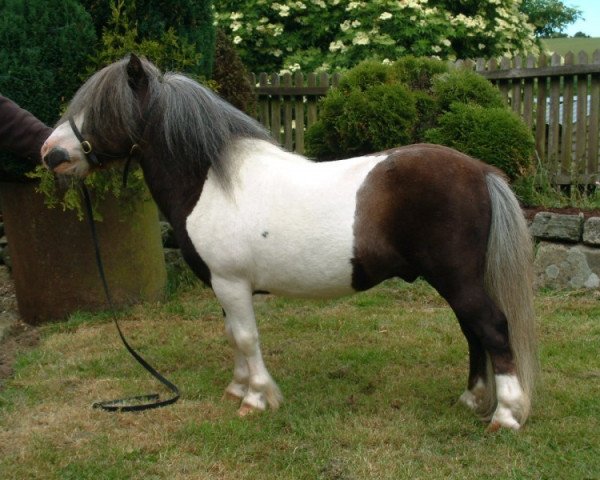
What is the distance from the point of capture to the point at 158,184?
3.81m

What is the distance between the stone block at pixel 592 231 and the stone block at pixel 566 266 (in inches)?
3.0

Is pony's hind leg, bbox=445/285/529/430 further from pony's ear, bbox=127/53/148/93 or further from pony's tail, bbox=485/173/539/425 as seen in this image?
pony's ear, bbox=127/53/148/93

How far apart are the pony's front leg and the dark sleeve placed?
4.42 ft

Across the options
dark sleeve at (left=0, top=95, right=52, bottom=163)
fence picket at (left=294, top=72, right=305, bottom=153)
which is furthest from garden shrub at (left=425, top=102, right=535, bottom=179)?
dark sleeve at (left=0, top=95, right=52, bottom=163)

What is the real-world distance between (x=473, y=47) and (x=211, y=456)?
27.9ft

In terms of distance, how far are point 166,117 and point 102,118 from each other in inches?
12.6

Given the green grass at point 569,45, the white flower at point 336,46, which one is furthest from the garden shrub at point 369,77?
the green grass at point 569,45

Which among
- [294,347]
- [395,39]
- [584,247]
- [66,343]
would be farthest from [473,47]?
[66,343]

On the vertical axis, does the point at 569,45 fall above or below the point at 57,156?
above

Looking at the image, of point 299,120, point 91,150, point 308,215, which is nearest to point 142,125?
point 91,150

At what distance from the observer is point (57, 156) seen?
11.7 feet

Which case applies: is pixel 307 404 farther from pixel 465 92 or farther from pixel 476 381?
pixel 465 92

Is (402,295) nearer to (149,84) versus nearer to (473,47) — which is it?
(149,84)

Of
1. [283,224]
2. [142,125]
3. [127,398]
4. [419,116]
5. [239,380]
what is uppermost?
[142,125]
